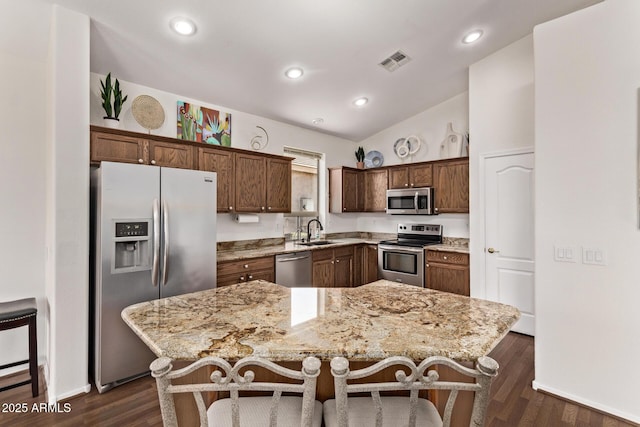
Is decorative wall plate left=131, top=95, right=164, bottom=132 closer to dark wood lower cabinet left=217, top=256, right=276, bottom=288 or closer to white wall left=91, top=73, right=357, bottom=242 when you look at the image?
white wall left=91, top=73, right=357, bottom=242

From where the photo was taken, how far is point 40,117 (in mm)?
2803

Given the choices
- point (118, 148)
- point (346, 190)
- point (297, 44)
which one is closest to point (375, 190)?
point (346, 190)

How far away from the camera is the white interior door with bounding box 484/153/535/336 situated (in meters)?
3.54

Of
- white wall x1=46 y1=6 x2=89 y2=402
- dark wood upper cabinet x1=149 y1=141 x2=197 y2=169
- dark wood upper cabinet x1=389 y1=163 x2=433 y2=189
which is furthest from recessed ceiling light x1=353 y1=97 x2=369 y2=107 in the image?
white wall x1=46 y1=6 x2=89 y2=402

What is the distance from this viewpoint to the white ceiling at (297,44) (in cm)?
247

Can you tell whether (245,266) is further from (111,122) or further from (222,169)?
(111,122)

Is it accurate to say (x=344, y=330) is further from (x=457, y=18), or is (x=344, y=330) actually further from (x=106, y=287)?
(x=457, y=18)

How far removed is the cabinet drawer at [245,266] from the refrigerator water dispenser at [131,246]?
811 mm

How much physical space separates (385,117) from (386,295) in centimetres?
395

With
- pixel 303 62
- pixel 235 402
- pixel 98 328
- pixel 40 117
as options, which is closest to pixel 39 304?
pixel 98 328

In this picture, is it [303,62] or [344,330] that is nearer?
[344,330]

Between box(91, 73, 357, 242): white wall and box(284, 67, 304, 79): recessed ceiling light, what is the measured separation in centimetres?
101

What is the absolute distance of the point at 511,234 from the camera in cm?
366

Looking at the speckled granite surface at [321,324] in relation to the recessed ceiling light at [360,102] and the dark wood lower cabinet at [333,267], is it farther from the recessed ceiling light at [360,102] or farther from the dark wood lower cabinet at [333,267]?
the recessed ceiling light at [360,102]
